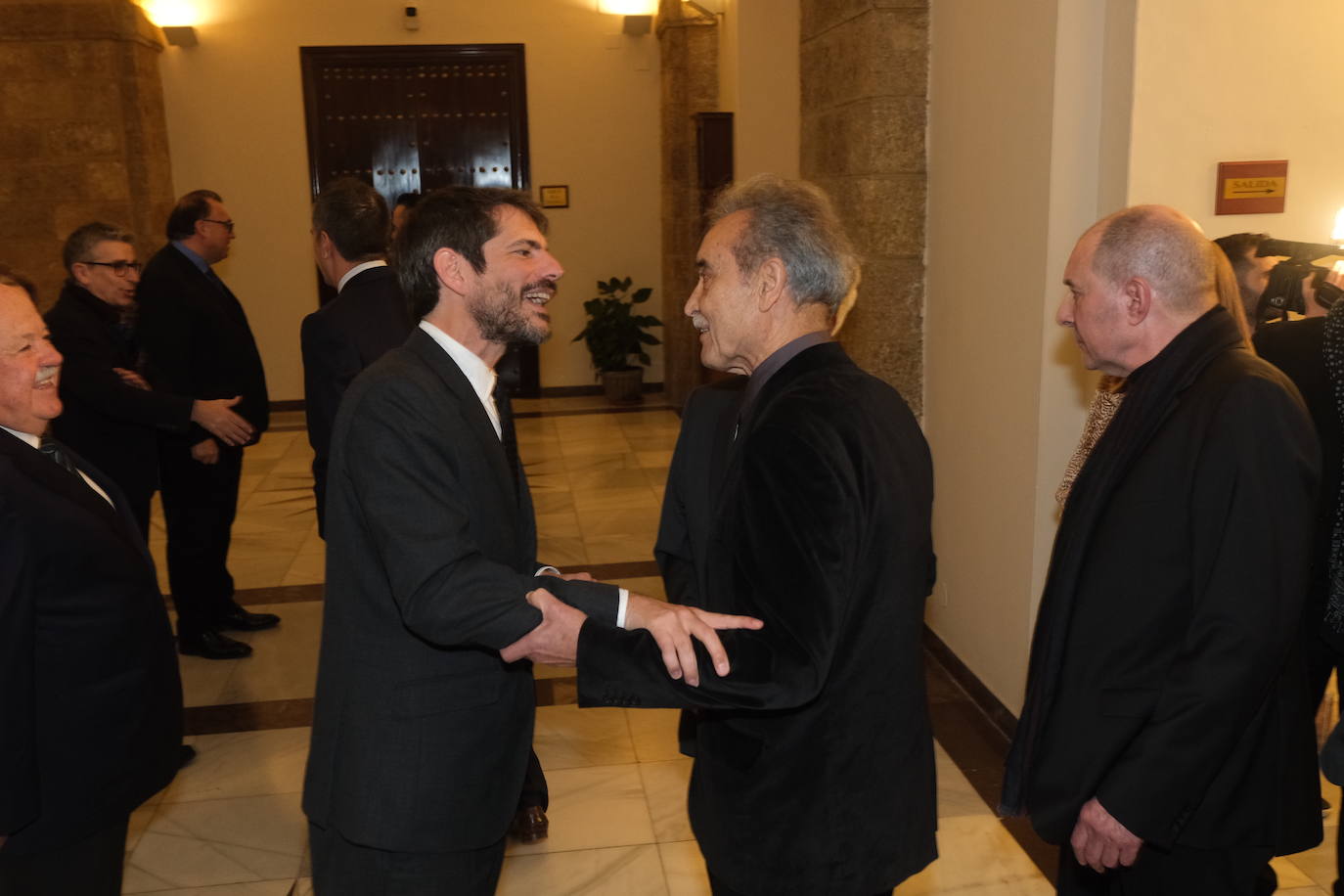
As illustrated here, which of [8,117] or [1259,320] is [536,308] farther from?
[8,117]

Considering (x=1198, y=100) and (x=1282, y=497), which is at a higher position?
(x=1198, y=100)

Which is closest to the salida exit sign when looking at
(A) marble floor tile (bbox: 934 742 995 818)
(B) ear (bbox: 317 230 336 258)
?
(A) marble floor tile (bbox: 934 742 995 818)

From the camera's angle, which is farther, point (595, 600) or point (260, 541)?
point (260, 541)

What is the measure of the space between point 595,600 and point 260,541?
17.0ft

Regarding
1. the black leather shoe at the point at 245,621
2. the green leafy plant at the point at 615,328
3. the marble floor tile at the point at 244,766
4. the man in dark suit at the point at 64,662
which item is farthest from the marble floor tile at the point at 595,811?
the green leafy plant at the point at 615,328

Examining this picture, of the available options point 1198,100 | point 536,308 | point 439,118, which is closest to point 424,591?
point 536,308

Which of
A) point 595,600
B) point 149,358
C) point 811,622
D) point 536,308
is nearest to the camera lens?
point 811,622

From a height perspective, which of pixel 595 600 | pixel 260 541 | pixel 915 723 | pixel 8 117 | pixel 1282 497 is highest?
pixel 8 117

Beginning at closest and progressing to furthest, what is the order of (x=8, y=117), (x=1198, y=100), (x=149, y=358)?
(x=1198, y=100)
(x=149, y=358)
(x=8, y=117)

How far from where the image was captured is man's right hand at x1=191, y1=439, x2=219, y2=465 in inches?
Result: 180

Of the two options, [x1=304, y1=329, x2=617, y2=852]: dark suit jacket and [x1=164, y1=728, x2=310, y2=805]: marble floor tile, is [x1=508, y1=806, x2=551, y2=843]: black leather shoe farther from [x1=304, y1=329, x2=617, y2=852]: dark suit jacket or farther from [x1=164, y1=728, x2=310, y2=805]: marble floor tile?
[x1=304, y1=329, x2=617, y2=852]: dark suit jacket

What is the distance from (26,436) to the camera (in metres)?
2.16

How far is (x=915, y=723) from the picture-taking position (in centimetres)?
181

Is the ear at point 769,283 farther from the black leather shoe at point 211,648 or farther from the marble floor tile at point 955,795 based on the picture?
the black leather shoe at point 211,648
